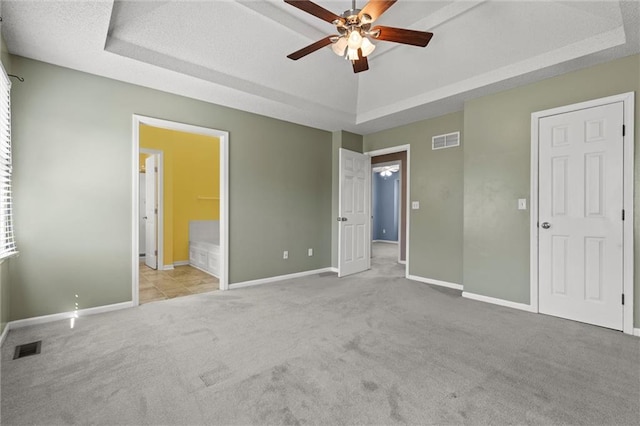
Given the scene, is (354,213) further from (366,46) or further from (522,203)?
(366,46)

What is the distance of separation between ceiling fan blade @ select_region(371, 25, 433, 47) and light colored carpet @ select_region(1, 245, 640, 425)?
2504 mm

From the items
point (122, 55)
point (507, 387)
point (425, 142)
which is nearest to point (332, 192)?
point (425, 142)

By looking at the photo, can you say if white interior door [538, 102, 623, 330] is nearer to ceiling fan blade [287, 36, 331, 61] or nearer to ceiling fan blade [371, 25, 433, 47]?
ceiling fan blade [371, 25, 433, 47]

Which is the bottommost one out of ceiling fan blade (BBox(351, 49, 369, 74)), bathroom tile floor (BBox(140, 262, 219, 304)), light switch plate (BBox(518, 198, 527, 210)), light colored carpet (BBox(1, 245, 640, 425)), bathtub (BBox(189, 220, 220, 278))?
light colored carpet (BBox(1, 245, 640, 425))

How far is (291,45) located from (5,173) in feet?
9.84

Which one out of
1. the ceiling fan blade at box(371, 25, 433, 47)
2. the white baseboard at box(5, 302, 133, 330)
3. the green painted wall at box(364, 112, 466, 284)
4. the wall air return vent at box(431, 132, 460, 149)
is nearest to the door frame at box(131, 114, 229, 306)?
the white baseboard at box(5, 302, 133, 330)

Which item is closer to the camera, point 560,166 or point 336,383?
point 336,383

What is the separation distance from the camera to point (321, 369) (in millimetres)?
2100

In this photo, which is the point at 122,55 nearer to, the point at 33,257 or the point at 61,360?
the point at 33,257

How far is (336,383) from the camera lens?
1932 millimetres

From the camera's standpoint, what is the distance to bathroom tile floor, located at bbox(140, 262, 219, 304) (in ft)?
13.0

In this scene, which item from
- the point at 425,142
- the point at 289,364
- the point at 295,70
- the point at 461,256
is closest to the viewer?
the point at 289,364

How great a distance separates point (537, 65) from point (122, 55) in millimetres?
4123

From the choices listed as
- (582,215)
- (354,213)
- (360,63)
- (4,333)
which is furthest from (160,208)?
(582,215)
